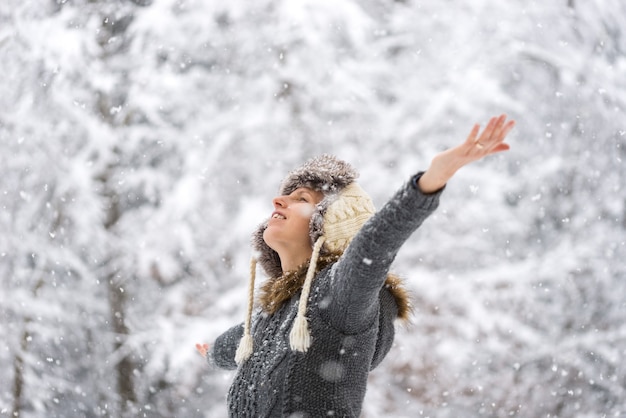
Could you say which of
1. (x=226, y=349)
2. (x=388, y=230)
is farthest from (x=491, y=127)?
(x=226, y=349)

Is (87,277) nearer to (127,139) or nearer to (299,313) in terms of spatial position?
(127,139)

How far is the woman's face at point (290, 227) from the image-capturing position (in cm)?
130

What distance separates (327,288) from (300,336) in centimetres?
11

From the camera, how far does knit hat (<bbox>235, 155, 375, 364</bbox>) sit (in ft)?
4.06

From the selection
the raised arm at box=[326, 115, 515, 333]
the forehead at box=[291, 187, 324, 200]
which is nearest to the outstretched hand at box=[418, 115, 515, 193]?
the raised arm at box=[326, 115, 515, 333]

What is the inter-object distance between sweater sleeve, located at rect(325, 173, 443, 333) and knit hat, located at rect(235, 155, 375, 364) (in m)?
0.08

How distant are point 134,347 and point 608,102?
3.08 meters

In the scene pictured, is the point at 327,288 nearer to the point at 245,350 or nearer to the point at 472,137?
the point at 245,350

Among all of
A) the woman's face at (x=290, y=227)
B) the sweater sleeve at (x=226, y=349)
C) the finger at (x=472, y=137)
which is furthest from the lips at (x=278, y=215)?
the finger at (x=472, y=137)

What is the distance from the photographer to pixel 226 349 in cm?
159

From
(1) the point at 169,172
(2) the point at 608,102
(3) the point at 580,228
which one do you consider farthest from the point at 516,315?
(1) the point at 169,172

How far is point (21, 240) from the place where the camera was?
3.87 metres

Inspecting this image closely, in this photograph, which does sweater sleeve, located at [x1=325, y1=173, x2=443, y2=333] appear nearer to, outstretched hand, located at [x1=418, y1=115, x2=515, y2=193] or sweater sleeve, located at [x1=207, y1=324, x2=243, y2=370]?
outstretched hand, located at [x1=418, y1=115, x2=515, y2=193]

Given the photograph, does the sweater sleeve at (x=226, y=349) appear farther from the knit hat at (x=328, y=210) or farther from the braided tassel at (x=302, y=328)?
the braided tassel at (x=302, y=328)
